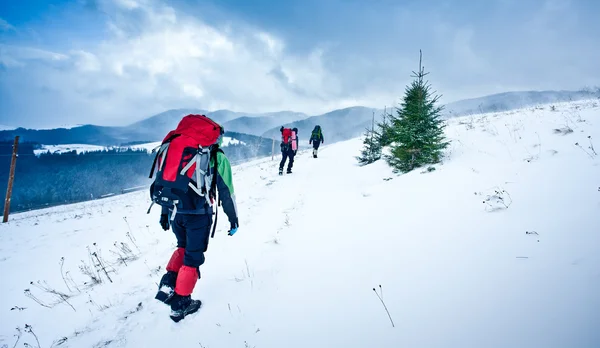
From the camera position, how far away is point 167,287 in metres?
2.98

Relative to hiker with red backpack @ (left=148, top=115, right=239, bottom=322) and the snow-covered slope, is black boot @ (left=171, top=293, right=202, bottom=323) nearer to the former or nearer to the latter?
hiker with red backpack @ (left=148, top=115, right=239, bottom=322)

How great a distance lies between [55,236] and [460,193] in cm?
1285

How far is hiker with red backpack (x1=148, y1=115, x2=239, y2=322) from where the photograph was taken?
2.75 metres

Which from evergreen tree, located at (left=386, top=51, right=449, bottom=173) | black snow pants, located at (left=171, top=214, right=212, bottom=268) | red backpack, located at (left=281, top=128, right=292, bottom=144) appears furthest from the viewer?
red backpack, located at (left=281, top=128, right=292, bottom=144)

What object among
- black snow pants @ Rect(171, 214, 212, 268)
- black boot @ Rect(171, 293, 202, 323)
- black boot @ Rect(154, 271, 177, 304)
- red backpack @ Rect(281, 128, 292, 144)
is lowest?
black boot @ Rect(171, 293, 202, 323)

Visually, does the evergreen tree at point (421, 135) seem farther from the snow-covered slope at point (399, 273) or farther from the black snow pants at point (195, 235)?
the black snow pants at point (195, 235)

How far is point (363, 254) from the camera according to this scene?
3.44 metres

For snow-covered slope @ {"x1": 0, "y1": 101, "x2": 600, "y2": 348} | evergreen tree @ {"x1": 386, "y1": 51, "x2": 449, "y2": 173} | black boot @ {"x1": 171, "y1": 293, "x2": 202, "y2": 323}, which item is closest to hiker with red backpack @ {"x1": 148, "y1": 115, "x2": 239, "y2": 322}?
black boot @ {"x1": 171, "y1": 293, "x2": 202, "y2": 323}

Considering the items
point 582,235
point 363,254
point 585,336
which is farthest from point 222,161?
point 582,235

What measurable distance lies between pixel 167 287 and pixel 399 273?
9.53 feet

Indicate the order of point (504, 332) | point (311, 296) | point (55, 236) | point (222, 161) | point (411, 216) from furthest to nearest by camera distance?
point (55, 236)
point (411, 216)
point (222, 161)
point (311, 296)
point (504, 332)

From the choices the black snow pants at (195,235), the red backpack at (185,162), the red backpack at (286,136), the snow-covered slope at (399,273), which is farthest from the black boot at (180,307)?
the red backpack at (286,136)

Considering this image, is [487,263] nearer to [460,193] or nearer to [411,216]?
[411,216]

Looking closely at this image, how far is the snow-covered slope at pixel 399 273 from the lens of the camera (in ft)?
6.49
